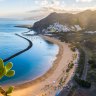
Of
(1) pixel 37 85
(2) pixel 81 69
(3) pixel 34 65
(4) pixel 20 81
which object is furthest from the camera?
(3) pixel 34 65

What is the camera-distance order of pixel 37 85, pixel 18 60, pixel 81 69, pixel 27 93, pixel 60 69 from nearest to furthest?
pixel 27 93 < pixel 37 85 < pixel 81 69 < pixel 60 69 < pixel 18 60

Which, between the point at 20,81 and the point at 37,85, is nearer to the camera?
the point at 37,85

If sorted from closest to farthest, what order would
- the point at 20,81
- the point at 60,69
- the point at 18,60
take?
1. the point at 20,81
2. the point at 60,69
3. the point at 18,60

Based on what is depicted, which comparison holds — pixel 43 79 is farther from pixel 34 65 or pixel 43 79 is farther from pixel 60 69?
pixel 34 65

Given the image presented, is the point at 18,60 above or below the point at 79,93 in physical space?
below

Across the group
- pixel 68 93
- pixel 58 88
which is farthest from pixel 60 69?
pixel 68 93

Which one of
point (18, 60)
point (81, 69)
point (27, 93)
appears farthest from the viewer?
point (18, 60)

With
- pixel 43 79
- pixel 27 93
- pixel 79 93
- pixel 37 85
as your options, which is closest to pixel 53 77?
pixel 43 79

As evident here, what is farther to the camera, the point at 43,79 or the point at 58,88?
the point at 43,79

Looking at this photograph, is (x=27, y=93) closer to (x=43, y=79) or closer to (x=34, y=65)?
(x=43, y=79)
